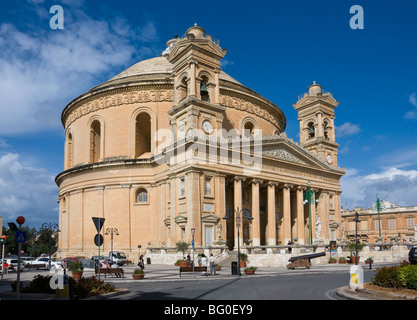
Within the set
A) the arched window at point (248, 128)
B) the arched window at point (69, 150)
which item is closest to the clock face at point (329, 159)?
the arched window at point (248, 128)

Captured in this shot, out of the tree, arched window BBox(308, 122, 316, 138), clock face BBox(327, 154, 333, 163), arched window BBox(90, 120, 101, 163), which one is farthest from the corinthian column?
arched window BBox(90, 120, 101, 163)

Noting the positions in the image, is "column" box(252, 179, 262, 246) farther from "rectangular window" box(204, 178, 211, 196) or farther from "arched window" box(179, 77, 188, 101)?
"arched window" box(179, 77, 188, 101)

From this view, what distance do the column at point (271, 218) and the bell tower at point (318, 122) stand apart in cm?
1378

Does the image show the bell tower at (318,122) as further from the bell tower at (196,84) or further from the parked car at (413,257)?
the parked car at (413,257)

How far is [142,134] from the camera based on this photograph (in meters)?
54.3

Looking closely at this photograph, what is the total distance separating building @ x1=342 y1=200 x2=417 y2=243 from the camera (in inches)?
3383

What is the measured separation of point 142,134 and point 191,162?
54.8 ft

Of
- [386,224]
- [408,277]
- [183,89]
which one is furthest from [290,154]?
[386,224]

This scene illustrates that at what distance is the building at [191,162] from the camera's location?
41.0m

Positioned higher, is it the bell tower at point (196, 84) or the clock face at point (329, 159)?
the bell tower at point (196, 84)

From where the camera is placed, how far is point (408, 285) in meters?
14.9

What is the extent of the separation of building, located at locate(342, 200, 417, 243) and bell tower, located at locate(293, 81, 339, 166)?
29412mm

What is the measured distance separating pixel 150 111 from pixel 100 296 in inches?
1489

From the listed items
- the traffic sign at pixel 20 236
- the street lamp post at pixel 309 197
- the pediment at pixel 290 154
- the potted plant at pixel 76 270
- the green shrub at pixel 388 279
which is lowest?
the potted plant at pixel 76 270
